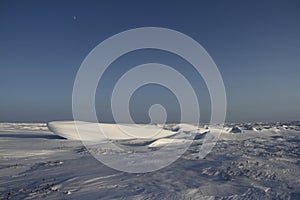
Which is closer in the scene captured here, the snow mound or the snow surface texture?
the snow surface texture

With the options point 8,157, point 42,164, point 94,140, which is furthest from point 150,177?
point 94,140

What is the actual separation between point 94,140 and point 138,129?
7924 mm

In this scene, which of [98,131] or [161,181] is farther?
[98,131]

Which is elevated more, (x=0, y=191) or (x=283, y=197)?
(x=0, y=191)

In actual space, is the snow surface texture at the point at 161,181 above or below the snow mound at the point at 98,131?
below

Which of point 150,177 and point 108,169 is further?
point 108,169

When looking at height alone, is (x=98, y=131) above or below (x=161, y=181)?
above

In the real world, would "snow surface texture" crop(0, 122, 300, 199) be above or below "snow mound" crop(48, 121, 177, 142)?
below

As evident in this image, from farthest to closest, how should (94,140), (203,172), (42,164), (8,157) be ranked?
(94,140)
(8,157)
(42,164)
(203,172)

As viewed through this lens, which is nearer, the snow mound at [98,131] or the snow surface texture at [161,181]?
the snow surface texture at [161,181]

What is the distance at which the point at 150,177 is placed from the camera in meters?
8.41

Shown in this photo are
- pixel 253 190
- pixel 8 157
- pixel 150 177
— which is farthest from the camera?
pixel 8 157

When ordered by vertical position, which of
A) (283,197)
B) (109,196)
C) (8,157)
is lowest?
(283,197)

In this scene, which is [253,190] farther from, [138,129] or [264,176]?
[138,129]
